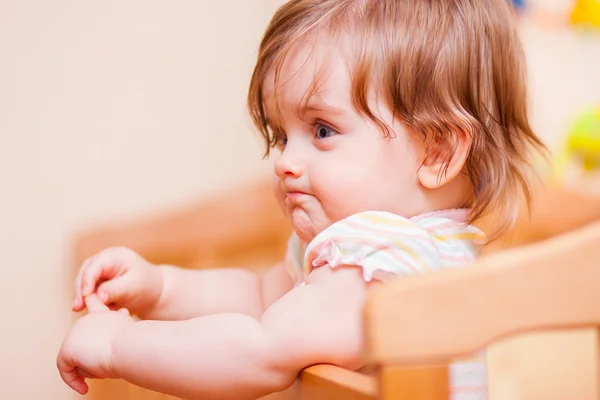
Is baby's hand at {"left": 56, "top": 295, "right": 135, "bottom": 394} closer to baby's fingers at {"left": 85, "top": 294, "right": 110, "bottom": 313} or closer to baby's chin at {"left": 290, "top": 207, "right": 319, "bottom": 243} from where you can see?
baby's fingers at {"left": 85, "top": 294, "right": 110, "bottom": 313}

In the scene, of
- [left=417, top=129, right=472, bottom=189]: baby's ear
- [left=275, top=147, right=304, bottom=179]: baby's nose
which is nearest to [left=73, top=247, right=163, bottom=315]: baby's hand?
[left=275, top=147, right=304, bottom=179]: baby's nose

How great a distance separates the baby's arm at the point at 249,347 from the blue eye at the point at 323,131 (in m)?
0.16

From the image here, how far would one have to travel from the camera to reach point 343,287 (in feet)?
2.16

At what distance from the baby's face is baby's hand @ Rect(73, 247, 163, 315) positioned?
0.68 feet

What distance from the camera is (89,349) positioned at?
675mm

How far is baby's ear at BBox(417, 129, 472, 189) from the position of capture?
75 cm

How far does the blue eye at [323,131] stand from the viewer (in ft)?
2.46

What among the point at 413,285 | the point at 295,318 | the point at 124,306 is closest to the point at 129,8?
the point at 124,306

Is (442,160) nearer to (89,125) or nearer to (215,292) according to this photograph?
(215,292)

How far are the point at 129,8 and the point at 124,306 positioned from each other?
0.62 m

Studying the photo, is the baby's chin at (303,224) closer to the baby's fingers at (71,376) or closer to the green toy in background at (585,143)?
the baby's fingers at (71,376)

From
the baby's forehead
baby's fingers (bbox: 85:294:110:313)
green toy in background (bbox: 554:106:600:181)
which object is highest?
green toy in background (bbox: 554:106:600:181)

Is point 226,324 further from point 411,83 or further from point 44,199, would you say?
point 44,199

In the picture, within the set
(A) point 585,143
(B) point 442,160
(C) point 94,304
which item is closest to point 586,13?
(A) point 585,143
